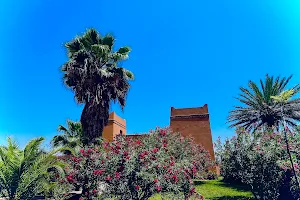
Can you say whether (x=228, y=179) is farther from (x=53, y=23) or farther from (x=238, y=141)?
(x=53, y=23)

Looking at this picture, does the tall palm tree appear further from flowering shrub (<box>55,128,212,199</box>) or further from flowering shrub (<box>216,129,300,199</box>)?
flowering shrub (<box>55,128,212,199</box>)

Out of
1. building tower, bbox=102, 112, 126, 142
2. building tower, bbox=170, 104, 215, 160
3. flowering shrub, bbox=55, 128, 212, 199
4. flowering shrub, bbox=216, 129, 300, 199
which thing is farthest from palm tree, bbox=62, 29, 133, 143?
building tower, bbox=170, 104, 215, 160

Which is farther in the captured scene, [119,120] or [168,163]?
[119,120]

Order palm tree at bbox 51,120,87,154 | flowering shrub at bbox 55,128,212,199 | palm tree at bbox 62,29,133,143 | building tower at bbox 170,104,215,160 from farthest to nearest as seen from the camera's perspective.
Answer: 1. building tower at bbox 170,104,215,160
2. palm tree at bbox 51,120,87,154
3. palm tree at bbox 62,29,133,143
4. flowering shrub at bbox 55,128,212,199

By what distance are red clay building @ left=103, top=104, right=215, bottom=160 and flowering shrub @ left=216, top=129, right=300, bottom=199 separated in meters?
14.5

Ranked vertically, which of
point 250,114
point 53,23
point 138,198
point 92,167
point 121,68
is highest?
point 53,23

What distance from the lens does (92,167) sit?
7.34 metres

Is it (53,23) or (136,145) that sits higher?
(53,23)

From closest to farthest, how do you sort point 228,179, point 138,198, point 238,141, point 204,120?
point 138,198 → point 238,141 → point 228,179 → point 204,120

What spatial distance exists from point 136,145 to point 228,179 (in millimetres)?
14142

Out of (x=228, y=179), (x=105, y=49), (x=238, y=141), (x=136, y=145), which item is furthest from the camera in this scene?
(x=228, y=179)

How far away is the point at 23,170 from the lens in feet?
27.7

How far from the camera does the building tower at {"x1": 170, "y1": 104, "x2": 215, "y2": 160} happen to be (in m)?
24.5

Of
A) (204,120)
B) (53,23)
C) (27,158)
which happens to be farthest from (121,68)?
(204,120)
